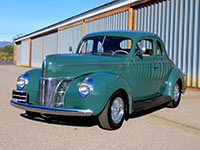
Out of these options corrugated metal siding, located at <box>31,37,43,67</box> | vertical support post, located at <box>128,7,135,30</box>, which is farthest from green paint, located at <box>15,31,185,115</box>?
corrugated metal siding, located at <box>31,37,43,67</box>

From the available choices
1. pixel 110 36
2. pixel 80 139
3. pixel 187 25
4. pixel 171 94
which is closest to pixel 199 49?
pixel 187 25

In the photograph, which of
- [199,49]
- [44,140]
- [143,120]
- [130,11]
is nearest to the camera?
[44,140]

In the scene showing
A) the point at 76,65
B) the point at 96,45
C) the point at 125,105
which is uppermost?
the point at 96,45

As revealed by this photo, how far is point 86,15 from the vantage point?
58.7 feet

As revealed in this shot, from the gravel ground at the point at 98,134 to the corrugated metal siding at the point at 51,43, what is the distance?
19.9 meters

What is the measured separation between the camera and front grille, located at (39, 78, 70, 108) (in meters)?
3.98

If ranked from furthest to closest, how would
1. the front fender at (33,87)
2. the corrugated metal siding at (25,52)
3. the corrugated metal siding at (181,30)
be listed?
the corrugated metal siding at (25,52), the corrugated metal siding at (181,30), the front fender at (33,87)

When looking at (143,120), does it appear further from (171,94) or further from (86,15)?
(86,15)

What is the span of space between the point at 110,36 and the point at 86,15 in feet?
43.1

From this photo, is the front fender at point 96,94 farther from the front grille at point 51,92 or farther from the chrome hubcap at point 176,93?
the chrome hubcap at point 176,93

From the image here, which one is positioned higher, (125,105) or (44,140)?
(125,105)

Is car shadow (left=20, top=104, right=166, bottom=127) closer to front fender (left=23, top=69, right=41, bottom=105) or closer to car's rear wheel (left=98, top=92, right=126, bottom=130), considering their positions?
car's rear wheel (left=98, top=92, right=126, bottom=130)

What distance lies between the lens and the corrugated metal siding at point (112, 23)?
13656 mm

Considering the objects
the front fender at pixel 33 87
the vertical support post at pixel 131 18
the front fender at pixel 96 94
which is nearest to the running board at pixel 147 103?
the front fender at pixel 96 94
